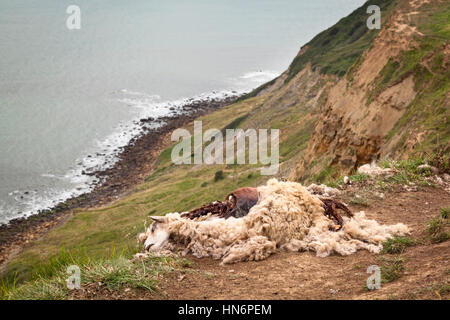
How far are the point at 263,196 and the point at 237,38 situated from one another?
105 m

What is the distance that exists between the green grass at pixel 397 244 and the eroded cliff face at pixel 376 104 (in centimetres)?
755

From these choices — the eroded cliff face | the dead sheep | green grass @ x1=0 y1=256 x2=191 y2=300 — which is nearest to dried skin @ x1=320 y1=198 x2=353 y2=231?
the dead sheep

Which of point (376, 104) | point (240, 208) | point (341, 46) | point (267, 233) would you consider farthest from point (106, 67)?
point (267, 233)

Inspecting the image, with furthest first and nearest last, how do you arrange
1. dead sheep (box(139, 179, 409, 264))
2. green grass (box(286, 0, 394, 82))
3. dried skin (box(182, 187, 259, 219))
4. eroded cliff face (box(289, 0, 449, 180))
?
green grass (box(286, 0, 394, 82))
eroded cliff face (box(289, 0, 449, 180))
dried skin (box(182, 187, 259, 219))
dead sheep (box(139, 179, 409, 264))

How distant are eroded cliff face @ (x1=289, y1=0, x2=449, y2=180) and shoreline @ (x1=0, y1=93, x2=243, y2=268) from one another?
27.0 meters

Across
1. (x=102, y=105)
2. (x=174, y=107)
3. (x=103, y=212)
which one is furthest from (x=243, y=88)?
(x=103, y=212)

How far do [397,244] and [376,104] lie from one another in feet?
42.9

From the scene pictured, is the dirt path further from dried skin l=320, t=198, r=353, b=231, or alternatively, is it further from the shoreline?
the shoreline

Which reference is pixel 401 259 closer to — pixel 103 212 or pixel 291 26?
pixel 103 212

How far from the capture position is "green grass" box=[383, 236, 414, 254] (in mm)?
6773

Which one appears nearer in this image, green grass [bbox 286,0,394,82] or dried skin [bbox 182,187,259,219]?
dried skin [bbox 182,187,259,219]

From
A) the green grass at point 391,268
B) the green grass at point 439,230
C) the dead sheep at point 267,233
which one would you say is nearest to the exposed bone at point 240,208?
the dead sheep at point 267,233

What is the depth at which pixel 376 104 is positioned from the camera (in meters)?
18.8

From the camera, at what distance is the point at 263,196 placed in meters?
7.62
